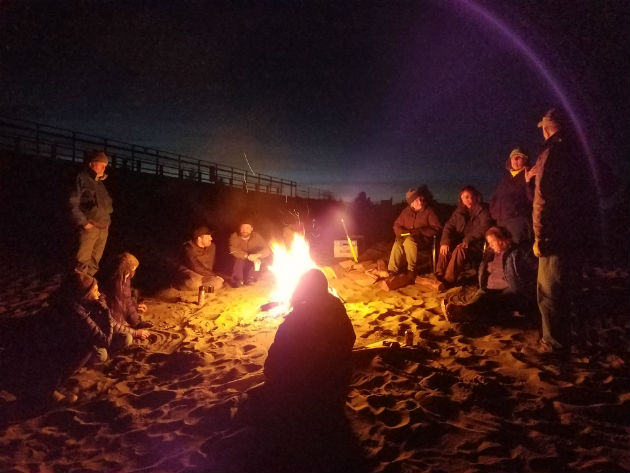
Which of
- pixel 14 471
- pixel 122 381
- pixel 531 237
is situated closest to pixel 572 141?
pixel 531 237

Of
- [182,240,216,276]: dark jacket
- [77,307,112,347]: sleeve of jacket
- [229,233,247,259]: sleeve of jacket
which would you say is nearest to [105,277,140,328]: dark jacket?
[77,307,112,347]: sleeve of jacket

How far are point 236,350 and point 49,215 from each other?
11.6 m

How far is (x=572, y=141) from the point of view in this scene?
13.6 ft

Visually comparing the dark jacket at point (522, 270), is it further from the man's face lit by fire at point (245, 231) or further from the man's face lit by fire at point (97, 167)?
the man's face lit by fire at point (97, 167)

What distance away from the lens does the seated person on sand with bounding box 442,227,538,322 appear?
521 centimetres

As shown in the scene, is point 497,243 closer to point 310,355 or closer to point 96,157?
point 310,355

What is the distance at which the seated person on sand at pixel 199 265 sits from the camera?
311 inches

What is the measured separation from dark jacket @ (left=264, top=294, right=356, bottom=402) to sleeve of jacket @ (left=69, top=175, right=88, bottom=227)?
15.4ft

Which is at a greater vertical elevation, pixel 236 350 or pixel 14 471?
pixel 236 350

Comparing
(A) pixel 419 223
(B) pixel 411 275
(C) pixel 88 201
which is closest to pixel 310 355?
(B) pixel 411 275

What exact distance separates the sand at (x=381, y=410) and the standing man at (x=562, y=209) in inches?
33.3

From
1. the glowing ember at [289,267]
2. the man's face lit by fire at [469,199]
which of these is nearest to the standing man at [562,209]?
the man's face lit by fire at [469,199]

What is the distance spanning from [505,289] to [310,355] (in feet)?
11.5

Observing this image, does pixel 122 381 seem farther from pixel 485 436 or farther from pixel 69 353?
pixel 485 436
